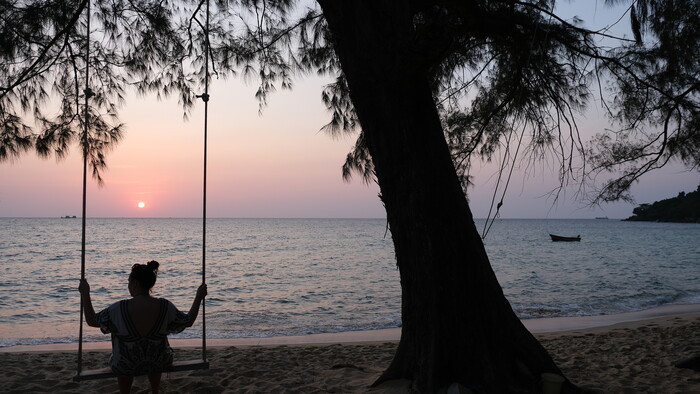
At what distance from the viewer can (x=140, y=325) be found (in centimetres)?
316

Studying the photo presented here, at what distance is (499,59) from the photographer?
209 inches

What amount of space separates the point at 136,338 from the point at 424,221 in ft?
6.32

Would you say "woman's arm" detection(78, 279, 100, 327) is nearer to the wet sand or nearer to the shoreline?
the wet sand

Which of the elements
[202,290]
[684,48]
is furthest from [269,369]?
→ [684,48]

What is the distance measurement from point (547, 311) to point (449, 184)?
10.1 metres

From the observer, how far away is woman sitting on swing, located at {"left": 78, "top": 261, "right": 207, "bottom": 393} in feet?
10.3

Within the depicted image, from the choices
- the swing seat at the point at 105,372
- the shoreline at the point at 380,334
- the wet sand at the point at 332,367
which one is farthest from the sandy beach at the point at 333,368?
the shoreline at the point at 380,334

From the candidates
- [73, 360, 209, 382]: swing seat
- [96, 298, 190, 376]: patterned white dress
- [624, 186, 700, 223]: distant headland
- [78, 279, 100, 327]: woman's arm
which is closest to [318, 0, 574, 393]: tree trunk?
[73, 360, 209, 382]: swing seat

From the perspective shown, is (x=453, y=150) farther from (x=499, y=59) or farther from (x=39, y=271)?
(x=39, y=271)

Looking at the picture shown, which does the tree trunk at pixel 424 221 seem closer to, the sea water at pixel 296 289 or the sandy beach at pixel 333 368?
the sandy beach at pixel 333 368

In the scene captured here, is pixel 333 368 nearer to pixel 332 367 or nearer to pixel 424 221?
pixel 332 367

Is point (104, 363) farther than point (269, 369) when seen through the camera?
Yes

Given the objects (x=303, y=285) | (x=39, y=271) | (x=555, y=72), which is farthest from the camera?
(x=39, y=271)

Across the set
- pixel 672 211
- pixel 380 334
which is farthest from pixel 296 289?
pixel 672 211
